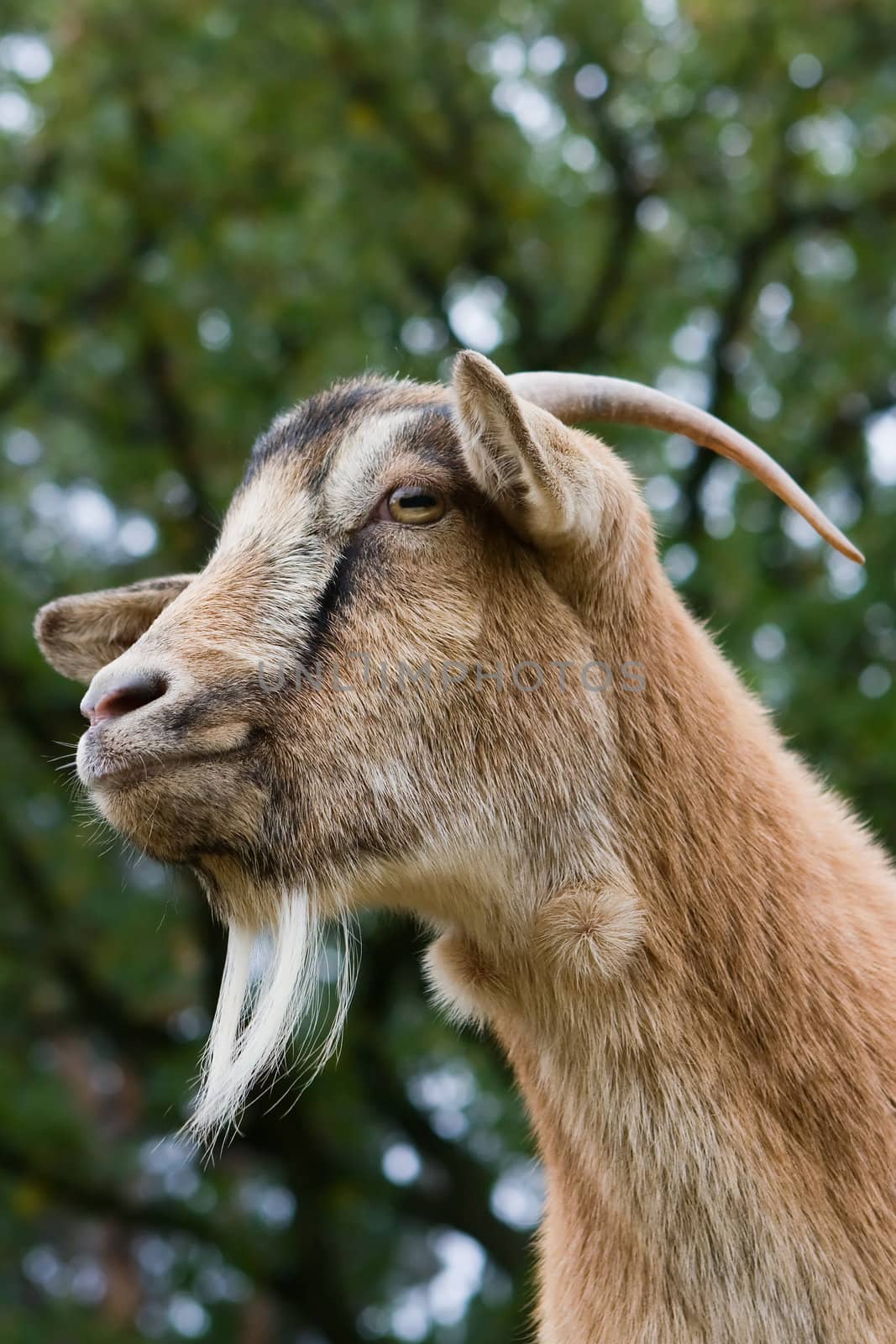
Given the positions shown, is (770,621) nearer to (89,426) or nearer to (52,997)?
→ (89,426)

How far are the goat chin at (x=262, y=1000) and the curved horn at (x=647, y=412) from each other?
54.0 inches

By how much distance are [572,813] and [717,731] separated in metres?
0.44

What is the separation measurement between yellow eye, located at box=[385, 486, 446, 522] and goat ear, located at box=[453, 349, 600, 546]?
0.13 metres

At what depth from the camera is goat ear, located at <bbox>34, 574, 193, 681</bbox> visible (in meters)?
3.69

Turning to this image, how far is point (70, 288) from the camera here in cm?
1077

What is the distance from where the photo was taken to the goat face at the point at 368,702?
9.75ft

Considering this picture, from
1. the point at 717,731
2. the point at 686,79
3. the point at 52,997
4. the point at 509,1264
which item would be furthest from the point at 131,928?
the point at 717,731

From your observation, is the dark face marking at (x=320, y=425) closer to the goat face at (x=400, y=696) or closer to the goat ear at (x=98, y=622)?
the goat face at (x=400, y=696)

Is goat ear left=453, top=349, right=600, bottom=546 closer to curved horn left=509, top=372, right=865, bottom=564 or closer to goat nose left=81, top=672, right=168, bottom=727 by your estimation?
curved horn left=509, top=372, right=865, bottom=564

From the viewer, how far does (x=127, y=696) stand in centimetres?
298

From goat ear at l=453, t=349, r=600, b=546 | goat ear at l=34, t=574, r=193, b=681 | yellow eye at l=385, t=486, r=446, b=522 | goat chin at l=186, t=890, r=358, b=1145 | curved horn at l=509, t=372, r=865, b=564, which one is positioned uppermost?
curved horn at l=509, t=372, r=865, b=564

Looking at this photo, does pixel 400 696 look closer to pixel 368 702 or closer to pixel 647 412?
pixel 368 702

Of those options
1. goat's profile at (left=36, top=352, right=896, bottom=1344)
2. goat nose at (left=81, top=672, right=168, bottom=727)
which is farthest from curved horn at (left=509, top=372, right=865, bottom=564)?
goat nose at (left=81, top=672, right=168, bottom=727)

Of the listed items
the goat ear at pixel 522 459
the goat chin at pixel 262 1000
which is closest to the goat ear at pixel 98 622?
the goat chin at pixel 262 1000
